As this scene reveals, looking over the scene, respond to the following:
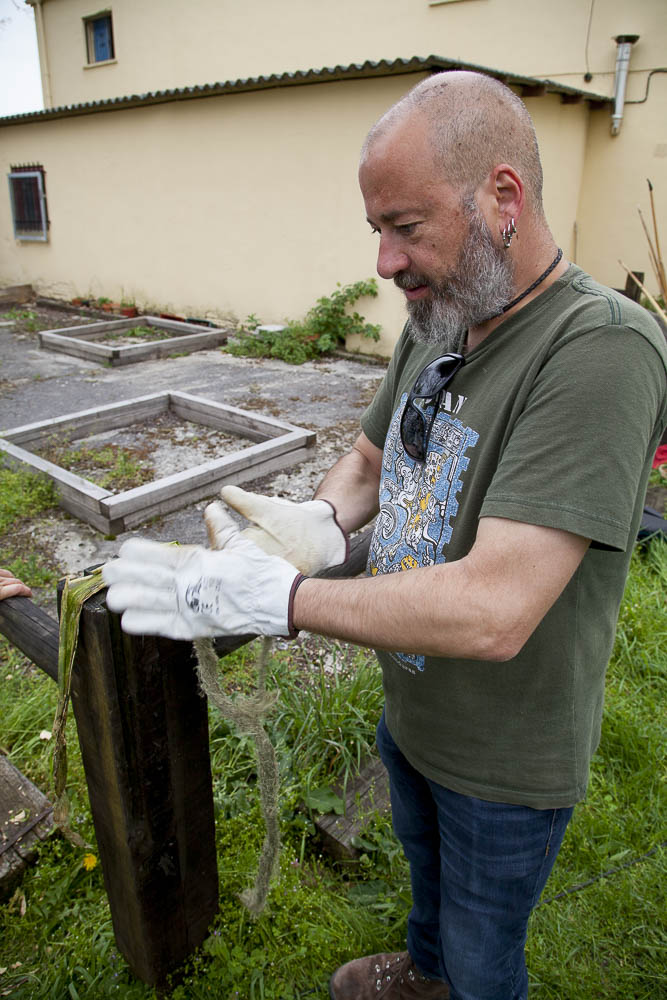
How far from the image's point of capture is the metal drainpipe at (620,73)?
802 cm

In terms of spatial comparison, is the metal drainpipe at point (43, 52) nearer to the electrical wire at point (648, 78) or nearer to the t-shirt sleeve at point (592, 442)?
the electrical wire at point (648, 78)

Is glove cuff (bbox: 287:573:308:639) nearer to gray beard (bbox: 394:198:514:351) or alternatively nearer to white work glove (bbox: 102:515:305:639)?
white work glove (bbox: 102:515:305:639)

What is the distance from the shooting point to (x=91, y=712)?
1.28 m

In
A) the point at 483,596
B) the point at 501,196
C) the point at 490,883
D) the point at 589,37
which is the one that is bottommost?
the point at 490,883

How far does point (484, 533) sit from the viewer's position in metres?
0.99

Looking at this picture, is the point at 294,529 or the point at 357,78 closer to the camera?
the point at 294,529

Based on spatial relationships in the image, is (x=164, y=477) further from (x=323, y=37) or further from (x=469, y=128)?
(x=323, y=37)

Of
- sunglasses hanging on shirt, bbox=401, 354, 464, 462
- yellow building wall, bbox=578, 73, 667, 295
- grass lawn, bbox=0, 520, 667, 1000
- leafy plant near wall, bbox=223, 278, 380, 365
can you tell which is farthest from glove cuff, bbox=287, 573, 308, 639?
yellow building wall, bbox=578, 73, 667, 295

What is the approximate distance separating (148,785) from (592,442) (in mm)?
1053

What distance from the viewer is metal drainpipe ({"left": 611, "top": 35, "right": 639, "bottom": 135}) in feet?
26.3

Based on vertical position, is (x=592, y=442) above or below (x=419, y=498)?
above

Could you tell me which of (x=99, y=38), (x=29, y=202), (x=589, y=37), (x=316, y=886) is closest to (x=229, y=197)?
(x=589, y=37)

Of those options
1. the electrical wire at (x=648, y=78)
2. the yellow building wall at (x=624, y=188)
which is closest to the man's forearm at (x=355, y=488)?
the yellow building wall at (x=624, y=188)

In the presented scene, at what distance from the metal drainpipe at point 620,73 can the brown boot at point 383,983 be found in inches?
383
